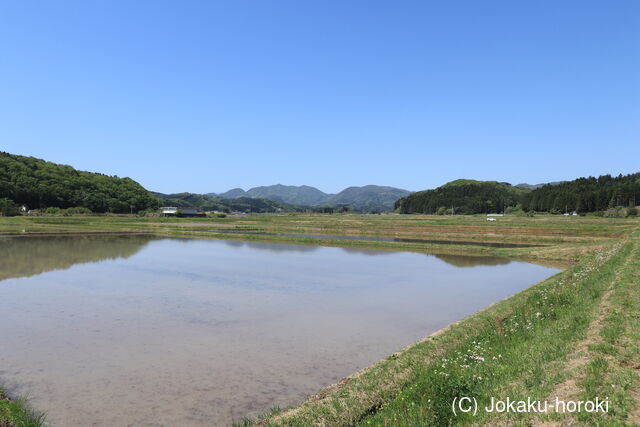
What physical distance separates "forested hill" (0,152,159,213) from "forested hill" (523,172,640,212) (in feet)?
648

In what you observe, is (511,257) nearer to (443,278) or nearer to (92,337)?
(443,278)

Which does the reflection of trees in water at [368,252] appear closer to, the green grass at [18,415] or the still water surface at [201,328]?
the still water surface at [201,328]

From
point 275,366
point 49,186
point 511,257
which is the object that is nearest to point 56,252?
point 275,366

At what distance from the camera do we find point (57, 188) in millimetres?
154000

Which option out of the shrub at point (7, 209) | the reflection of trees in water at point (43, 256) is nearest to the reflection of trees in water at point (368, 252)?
the reflection of trees in water at point (43, 256)

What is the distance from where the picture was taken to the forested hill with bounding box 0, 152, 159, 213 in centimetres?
14388

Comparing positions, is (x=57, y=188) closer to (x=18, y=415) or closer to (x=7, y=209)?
(x=7, y=209)

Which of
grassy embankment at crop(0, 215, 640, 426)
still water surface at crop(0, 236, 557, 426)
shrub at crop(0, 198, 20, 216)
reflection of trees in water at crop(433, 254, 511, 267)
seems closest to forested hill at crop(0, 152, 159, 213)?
shrub at crop(0, 198, 20, 216)

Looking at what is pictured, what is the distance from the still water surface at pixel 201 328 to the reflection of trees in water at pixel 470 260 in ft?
16.2

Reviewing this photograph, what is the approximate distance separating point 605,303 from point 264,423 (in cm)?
1310

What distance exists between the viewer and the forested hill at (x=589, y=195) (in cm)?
14012

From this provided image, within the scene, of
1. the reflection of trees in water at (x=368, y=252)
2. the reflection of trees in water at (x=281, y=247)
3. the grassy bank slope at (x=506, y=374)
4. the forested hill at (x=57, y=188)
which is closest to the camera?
the grassy bank slope at (x=506, y=374)

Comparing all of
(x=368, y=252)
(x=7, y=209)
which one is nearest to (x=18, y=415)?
(x=368, y=252)

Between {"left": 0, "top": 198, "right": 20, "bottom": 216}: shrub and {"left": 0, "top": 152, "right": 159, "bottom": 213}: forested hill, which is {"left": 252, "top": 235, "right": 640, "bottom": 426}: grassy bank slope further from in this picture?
{"left": 0, "top": 152, "right": 159, "bottom": 213}: forested hill
